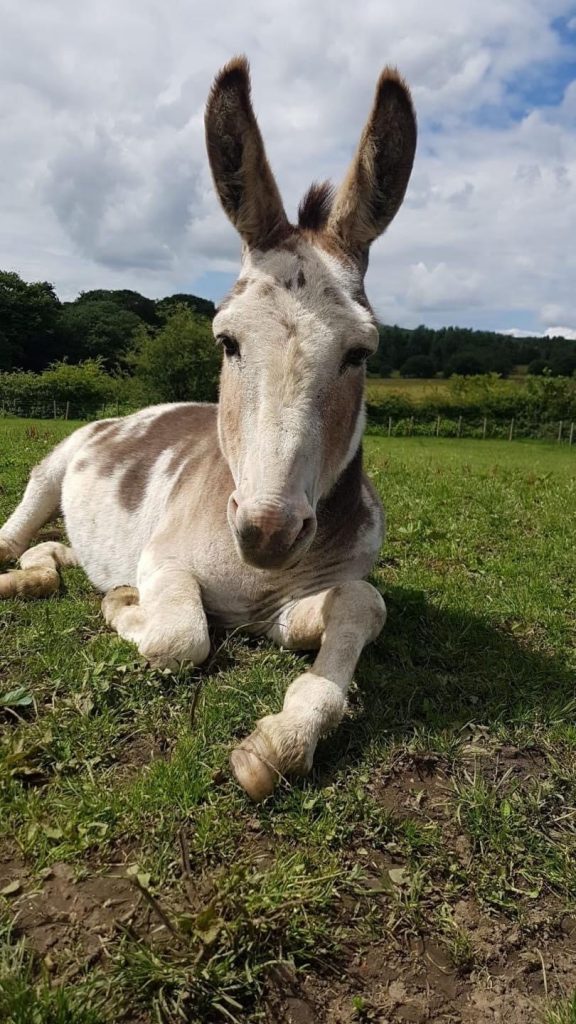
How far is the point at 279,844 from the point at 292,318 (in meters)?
2.23

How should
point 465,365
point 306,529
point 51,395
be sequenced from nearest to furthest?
point 306,529 → point 51,395 → point 465,365

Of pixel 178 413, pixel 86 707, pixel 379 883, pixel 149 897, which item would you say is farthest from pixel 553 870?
pixel 178 413

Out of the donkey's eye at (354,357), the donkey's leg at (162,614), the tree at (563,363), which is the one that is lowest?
the donkey's leg at (162,614)

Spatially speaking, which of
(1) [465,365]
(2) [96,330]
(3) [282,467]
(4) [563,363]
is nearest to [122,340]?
(2) [96,330]

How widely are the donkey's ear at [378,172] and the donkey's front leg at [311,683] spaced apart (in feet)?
6.52

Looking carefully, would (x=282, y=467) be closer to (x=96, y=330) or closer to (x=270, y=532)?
(x=270, y=532)

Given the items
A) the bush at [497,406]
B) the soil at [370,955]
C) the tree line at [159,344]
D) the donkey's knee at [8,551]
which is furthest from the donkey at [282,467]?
the bush at [497,406]

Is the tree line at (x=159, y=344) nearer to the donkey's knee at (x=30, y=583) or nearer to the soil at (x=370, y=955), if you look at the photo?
the donkey's knee at (x=30, y=583)

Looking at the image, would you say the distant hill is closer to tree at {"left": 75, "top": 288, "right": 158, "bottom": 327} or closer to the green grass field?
tree at {"left": 75, "top": 288, "right": 158, "bottom": 327}

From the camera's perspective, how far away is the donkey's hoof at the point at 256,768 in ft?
8.23

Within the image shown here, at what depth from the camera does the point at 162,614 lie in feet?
11.6

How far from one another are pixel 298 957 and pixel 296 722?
0.88 m

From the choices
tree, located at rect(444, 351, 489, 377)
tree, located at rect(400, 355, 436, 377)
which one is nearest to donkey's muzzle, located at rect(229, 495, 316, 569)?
tree, located at rect(400, 355, 436, 377)

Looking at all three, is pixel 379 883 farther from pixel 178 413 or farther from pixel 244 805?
pixel 178 413
